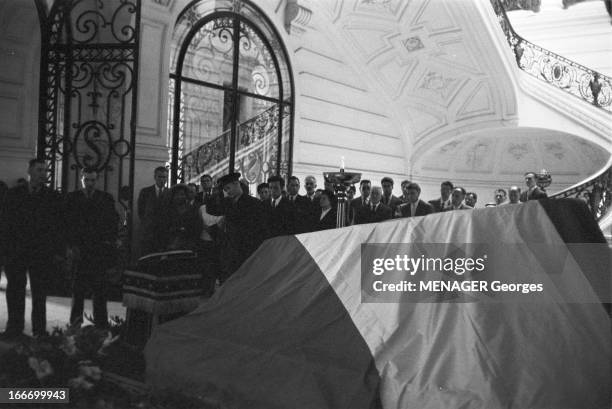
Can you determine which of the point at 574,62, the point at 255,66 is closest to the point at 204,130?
the point at 255,66

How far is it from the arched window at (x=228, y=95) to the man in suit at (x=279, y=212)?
7.56ft

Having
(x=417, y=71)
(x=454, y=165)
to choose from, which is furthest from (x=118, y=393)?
(x=454, y=165)

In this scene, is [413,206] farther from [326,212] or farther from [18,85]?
[18,85]

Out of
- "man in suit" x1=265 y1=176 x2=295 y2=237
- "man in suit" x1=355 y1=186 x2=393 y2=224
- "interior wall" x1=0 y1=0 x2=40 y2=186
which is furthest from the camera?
"interior wall" x1=0 y1=0 x2=40 y2=186

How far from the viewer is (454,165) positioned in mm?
13477

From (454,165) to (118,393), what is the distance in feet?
36.7

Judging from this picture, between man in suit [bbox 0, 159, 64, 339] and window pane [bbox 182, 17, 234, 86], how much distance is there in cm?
411

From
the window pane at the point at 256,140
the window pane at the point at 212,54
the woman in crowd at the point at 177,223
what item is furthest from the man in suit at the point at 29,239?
the window pane at the point at 256,140

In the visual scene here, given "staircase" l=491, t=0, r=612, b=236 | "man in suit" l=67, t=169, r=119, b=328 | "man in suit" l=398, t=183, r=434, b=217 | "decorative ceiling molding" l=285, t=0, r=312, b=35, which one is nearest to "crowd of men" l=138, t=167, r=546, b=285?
"man in suit" l=398, t=183, r=434, b=217

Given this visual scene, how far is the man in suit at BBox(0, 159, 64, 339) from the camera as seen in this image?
448cm

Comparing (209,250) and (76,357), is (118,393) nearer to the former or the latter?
(76,357)

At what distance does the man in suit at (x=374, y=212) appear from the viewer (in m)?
6.34

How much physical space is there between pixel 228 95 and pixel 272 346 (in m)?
6.56

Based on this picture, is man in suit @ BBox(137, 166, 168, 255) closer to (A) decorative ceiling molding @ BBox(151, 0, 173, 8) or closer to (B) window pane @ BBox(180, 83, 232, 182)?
(B) window pane @ BBox(180, 83, 232, 182)
